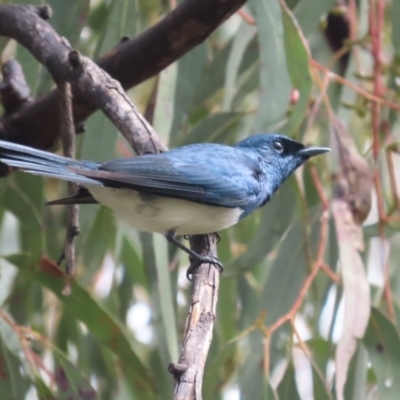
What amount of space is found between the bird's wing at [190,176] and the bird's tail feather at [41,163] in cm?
2

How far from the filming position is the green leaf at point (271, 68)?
2.31 metres

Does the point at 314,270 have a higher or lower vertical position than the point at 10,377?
higher

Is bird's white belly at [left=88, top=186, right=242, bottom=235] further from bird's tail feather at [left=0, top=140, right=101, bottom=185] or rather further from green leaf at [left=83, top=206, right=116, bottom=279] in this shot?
green leaf at [left=83, top=206, right=116, bottom=279]

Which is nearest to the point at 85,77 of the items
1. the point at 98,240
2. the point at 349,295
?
the point at 98,240

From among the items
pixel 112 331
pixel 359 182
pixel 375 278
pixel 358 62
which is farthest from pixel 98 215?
pixel 375 278

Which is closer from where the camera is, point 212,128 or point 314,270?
point 314,270

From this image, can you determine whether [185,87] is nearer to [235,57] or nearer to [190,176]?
[235,57]

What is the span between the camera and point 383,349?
224cm

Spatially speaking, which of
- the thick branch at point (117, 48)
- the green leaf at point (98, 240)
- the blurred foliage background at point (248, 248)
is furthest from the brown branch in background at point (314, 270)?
the thick branch at point (117, 48)

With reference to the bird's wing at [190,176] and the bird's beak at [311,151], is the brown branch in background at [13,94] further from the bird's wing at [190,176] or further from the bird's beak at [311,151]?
the bird's beak at [311,151]

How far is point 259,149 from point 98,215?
0.59 metres

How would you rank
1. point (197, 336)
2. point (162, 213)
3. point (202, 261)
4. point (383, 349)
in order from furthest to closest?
point (383, 349) < point (162, 213) < point (202, 261) < point (197, 336)

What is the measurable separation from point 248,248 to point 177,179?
541 millimetres

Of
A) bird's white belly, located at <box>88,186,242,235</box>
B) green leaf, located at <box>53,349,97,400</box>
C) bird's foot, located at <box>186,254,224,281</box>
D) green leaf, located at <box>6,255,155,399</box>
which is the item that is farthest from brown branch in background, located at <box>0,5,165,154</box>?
green leaf, located at <box>53,349,97,400</box>
